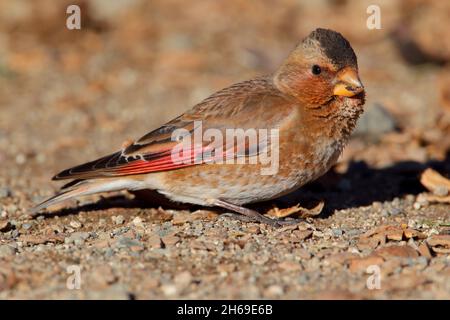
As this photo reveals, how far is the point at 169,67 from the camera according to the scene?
1139cm

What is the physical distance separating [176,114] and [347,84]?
12.9ft

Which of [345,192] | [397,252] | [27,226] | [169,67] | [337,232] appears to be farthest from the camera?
[169,67]

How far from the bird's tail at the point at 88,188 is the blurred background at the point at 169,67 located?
3.49 ft

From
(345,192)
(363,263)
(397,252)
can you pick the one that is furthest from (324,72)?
(363,263)

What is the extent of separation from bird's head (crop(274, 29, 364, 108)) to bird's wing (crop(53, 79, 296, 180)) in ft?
Result: 0.57

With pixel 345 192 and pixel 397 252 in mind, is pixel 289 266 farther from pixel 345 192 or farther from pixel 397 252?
pixel 345 192

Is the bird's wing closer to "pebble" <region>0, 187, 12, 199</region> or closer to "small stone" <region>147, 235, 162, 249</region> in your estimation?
"small stone" <region>147, 235, 162, 249</region>

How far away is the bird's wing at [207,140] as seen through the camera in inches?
246

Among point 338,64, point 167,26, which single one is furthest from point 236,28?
point 338,64

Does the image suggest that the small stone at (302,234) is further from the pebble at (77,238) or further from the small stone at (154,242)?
the pebble at (77,238)

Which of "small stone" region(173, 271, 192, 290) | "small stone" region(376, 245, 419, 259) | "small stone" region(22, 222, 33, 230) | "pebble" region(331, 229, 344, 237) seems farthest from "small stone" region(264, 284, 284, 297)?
"small stone" region(22, 222, 33, 230)

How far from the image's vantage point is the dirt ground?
16.3 feet

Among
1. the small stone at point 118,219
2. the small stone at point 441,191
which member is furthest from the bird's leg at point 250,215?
the small stone at point 441,191

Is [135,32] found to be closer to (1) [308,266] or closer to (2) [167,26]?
(2) [167,26]
